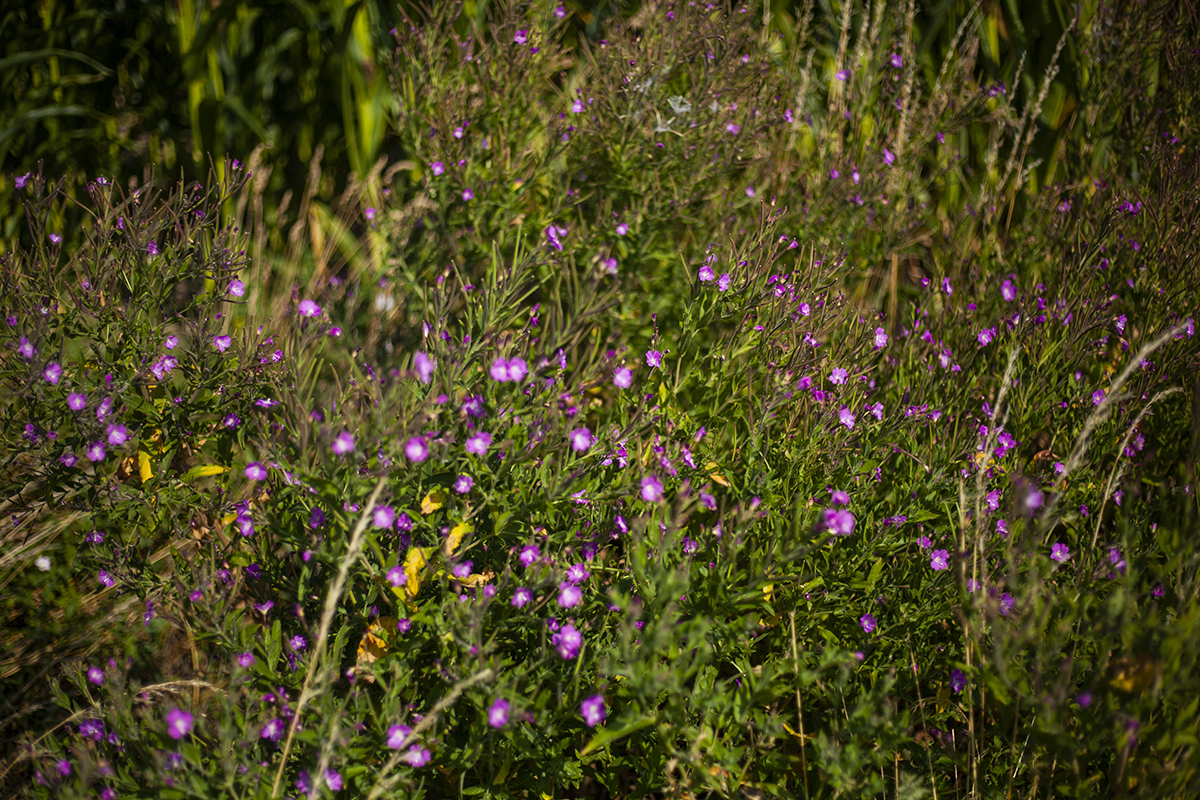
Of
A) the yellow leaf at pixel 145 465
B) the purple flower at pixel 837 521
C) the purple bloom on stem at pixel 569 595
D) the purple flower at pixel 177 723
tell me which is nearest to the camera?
the purple flower at pixel 177 723

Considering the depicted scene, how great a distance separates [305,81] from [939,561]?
152 inches

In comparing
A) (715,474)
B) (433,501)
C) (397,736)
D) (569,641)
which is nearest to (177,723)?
(397,736)

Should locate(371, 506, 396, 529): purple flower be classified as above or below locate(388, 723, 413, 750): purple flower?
above

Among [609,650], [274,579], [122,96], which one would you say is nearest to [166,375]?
[274,579]

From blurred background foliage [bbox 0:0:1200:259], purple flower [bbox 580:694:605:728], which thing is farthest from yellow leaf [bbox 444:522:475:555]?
blurred background foliage [bbox 0:0:1200:259]

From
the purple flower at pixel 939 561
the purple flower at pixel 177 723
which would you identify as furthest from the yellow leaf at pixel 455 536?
the purple flower at pixel 939 561

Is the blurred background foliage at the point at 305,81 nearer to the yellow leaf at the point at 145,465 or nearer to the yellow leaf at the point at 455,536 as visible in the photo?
the yellow leaf at the point at 145,465

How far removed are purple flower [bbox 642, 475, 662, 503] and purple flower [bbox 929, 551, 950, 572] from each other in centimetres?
72

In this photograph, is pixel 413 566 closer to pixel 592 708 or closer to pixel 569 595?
pixel 569 595

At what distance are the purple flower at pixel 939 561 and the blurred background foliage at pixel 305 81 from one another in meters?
1.96

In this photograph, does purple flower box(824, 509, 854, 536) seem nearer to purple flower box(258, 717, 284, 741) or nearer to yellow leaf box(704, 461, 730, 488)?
yellow leaf box(704, 461, 730, 488)

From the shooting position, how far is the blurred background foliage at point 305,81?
2.99 meters

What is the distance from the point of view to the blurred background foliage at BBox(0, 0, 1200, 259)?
299cm

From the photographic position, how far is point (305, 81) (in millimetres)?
3953
